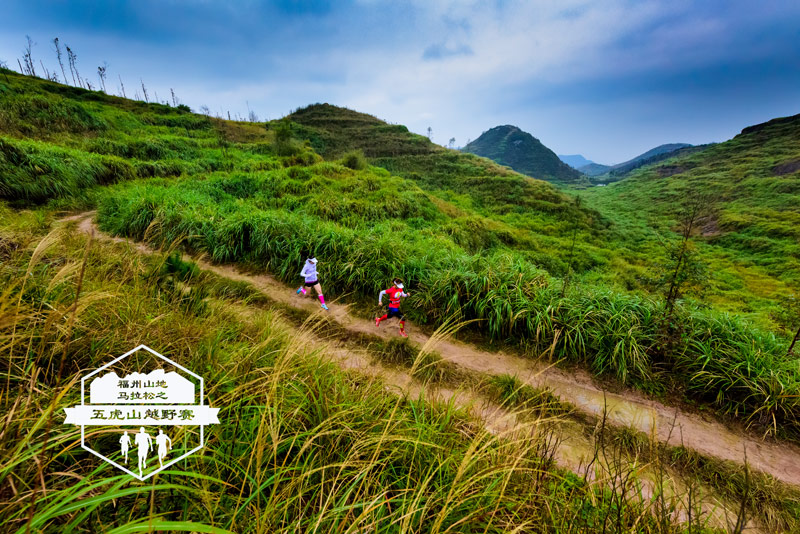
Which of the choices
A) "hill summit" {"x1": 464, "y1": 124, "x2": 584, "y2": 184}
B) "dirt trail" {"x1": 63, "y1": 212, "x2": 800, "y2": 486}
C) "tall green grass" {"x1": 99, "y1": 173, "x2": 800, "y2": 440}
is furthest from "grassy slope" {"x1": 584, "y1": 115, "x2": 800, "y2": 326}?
"hill summit" {"x1": 464, "y1": 124, "x2": 584, "y2": 184}

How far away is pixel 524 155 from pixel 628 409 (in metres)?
113

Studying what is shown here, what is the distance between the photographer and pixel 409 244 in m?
7.16

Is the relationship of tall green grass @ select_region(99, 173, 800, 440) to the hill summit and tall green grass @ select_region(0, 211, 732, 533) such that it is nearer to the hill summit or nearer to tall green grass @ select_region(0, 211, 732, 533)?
tall green grass @ select_region(0, 211, 732, 533)

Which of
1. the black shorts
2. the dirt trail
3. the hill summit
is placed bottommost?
the dirt trail

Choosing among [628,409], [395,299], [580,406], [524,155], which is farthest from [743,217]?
[524,155]

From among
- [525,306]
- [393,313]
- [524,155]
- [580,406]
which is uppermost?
[524,155]

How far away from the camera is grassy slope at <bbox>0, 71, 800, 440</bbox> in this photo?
152 inches

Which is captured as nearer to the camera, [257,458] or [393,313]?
[257,458]

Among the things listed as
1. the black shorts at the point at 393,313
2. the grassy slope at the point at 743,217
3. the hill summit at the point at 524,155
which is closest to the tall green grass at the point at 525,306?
the black shorts at the point at 393,313

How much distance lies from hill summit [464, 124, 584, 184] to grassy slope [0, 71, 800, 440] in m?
77.7

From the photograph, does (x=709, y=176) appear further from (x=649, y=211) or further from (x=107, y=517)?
(x=107, y=517)

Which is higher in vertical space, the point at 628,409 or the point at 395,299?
the point at 395,299

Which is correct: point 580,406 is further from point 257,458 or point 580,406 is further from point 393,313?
point 257,458

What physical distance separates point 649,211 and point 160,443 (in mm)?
42651
